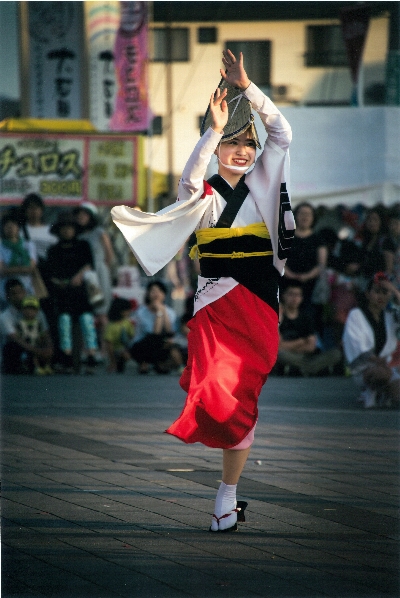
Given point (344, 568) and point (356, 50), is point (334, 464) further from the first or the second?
point (356, 50)

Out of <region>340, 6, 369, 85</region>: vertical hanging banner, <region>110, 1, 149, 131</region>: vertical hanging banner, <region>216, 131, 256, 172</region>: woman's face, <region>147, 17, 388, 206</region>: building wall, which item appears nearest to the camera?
<region>216, 131, 256, 172</region>: woman's face

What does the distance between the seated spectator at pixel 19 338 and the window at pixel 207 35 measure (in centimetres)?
1603

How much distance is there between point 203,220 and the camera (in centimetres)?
468

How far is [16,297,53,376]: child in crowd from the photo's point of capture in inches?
439

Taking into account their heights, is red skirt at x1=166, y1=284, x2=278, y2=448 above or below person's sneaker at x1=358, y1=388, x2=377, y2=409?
above

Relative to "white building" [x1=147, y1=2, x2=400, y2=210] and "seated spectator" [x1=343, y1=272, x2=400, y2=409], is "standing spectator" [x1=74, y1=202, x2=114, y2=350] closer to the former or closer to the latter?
"seated spectator" [x1=343, y1=272, x2=400, y2=409]

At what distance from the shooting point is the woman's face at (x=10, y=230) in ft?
36.7

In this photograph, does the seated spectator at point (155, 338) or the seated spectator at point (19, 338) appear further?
the seated spectator at point (155, 338)

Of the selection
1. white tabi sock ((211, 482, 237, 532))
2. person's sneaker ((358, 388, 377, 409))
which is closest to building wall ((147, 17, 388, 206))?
person's sneaker ((358, 388, 377, 409))

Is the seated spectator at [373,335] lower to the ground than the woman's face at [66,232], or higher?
lower

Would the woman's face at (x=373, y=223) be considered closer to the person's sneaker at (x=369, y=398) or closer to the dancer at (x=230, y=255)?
the person's sneaker at (x=369, y=398)

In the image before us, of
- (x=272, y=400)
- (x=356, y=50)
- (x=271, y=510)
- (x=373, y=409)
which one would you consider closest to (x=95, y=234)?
(x=272, y=400)

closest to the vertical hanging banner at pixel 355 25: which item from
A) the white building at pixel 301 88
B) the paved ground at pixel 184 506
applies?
the white building at pixel 301 88

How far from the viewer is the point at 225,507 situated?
454cm
